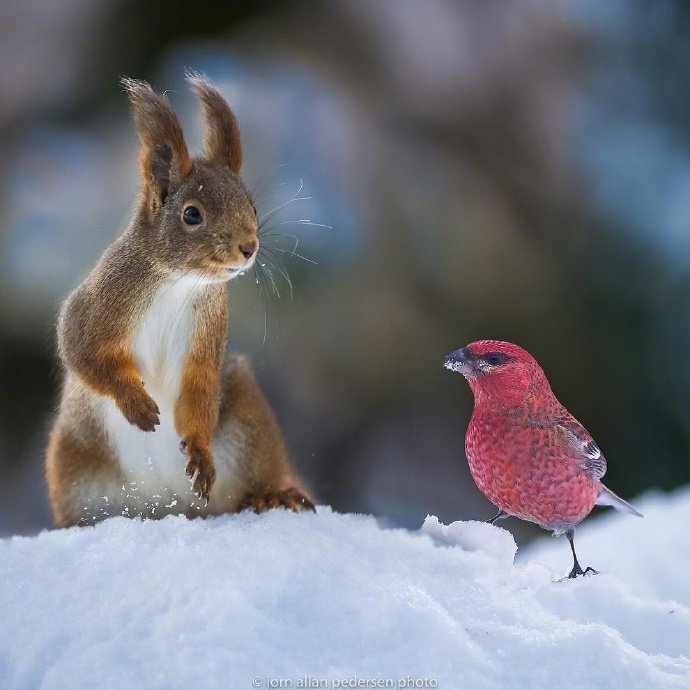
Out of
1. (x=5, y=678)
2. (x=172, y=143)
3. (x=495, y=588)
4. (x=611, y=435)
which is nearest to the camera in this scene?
(x=5, y=678)

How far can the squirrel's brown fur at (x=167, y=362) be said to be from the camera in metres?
0.82

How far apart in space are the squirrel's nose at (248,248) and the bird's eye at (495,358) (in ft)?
0.73

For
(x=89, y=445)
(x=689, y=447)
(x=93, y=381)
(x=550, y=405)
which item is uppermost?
(x=550, y=405)

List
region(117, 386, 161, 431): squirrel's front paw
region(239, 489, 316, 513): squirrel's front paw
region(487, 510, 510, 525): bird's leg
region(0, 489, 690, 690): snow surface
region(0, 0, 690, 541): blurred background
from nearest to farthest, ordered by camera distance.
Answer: region(0, 489, 690, 690): snow surface < region(487, 510, 510, 525): bird's leg < region(117, 386, 161, 431): squirrel's front paw < region(239, 489, 316, 513): squirrel's front paw < region(0, 0, 690, 541): blurred background

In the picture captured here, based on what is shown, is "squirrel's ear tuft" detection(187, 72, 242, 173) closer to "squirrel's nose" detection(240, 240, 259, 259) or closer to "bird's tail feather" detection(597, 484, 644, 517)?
"squirrel's nose" detection(240, 240, 259, 259)

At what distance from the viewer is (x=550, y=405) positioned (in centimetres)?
68

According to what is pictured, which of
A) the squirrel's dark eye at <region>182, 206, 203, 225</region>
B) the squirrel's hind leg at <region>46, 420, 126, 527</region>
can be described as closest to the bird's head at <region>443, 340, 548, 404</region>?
the squirrel's dark eye at <region>182, 206, 203, 225</region>

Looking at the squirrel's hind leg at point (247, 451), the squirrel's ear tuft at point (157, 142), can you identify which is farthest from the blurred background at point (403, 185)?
the squirrel's ear tuft at point (157, 142)

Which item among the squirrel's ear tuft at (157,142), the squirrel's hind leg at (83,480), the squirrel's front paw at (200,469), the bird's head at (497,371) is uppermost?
the squirrel's ear tuft at (157,142)

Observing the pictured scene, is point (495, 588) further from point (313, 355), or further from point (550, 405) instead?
point (313, 355)

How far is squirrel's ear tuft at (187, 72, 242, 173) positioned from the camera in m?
0.86

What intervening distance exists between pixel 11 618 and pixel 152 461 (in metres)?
0.29

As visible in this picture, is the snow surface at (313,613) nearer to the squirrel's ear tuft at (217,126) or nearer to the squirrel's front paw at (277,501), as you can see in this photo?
the squirrel's front paw at (277,501)

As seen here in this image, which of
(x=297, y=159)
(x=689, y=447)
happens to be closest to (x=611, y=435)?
(x=689, y=447)
